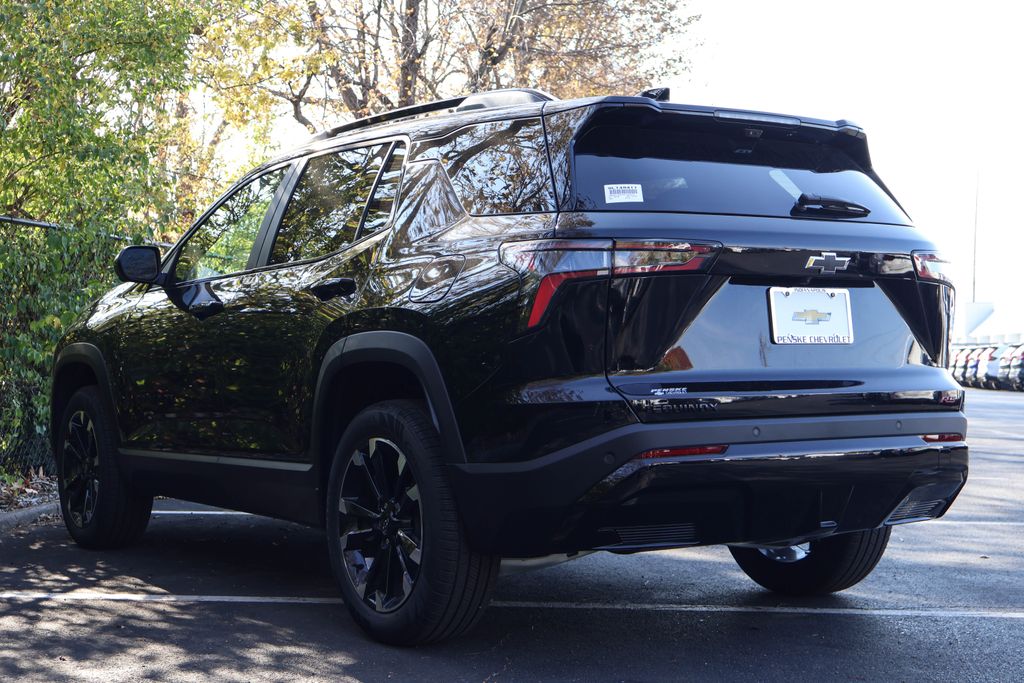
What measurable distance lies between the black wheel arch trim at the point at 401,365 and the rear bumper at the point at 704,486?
143 mm

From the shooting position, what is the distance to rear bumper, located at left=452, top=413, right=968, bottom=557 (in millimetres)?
3729

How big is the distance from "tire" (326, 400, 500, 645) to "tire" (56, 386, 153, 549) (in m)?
1.99

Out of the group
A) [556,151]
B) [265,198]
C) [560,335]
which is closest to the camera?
[560,335]

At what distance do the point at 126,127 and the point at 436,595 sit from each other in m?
6.88

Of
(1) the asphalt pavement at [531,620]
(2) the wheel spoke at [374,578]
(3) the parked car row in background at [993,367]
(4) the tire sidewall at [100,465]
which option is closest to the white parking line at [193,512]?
(1) the asphalt pavement at [531,620]

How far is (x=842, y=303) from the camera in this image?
13.5ft

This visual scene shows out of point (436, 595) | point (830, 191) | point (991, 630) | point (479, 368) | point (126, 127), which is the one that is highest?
point (126, 127)

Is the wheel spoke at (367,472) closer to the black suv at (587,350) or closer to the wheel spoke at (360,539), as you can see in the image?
the black suv at (587,350)

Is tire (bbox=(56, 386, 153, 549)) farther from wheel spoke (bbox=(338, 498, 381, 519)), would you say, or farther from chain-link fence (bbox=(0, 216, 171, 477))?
wheel spoke (bbox=(338, 498, 381, 519))

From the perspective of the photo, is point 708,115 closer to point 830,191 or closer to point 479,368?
point 830,191

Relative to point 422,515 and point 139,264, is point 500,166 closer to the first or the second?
point 422,515

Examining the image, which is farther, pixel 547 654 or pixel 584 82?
pixel 584 82

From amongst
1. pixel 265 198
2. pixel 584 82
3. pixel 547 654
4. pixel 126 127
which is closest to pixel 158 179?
pixel 126 127

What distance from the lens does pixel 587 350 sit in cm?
378
